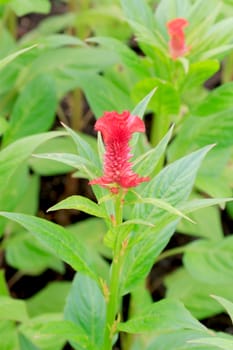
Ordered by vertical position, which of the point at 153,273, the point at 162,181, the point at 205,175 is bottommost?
the point at 153,273

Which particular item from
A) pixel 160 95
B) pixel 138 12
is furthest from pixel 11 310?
pixel 138 12

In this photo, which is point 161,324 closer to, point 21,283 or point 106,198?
point 106,198

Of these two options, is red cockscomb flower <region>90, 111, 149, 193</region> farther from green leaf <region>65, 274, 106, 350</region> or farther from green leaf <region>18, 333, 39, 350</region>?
green leaf <region>18, 333, 39, 350</region>

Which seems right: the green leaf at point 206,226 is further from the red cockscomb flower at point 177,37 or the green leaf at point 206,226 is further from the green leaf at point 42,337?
the red cockscomb flower at point 177,37

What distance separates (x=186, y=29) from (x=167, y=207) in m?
0.67

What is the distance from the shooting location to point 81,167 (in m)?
1.10

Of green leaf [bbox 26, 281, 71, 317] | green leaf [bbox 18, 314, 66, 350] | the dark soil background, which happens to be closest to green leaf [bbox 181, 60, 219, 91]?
green leaf [bbox 18, 314, 66, 350]

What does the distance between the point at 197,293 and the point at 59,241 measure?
28.7 inches

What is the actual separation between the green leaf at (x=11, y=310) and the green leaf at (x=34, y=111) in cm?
42

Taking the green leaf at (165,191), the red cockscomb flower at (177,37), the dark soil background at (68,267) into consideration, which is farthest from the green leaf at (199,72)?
the dark soil background at (68,267)

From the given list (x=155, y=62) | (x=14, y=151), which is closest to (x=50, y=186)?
(x=155, y=62)

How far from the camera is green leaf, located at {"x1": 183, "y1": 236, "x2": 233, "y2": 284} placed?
5.45ft

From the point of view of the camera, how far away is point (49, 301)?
6.48 feet

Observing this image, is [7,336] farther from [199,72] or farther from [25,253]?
[199,72]
